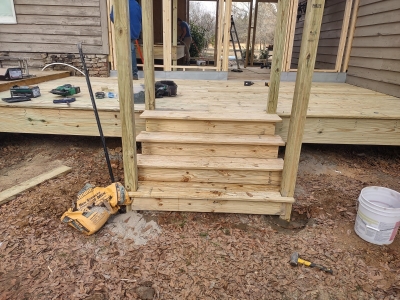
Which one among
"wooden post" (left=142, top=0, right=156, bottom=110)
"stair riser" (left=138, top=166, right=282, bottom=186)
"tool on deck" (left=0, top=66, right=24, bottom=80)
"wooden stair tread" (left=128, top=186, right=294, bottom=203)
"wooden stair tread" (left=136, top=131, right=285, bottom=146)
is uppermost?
"wooden post" (left=142, top=0, right=156, bottom=110)

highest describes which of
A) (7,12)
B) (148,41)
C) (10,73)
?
(7,12)

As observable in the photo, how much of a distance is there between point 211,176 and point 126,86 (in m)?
1.04

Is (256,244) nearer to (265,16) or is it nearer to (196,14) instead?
(196,14)

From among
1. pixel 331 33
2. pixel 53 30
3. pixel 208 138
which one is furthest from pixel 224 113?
pixel 331 33

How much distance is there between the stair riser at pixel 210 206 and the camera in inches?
94.3

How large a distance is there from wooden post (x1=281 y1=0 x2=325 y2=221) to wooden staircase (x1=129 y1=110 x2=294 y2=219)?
0.15m

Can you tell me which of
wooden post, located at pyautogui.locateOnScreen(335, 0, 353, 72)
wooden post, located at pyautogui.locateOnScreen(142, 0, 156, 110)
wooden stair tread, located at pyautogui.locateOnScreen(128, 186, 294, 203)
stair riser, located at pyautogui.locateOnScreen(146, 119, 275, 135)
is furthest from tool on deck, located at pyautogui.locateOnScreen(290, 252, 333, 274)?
wooden post, located at pyautogui.locateOnScreen(335, 0, 353, 72)

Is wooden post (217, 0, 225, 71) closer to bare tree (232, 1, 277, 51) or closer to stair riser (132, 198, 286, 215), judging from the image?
stair riser (132, 198, 286, 215)

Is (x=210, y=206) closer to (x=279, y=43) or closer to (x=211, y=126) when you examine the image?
(x=211, y=126)

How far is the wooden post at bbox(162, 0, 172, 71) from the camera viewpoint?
543cm

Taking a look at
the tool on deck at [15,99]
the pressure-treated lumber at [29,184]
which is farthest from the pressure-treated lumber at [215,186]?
the tool on deck at [15,99]

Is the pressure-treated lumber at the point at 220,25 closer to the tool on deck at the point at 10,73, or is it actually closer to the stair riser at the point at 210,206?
the tool on deck at the point at 10,73

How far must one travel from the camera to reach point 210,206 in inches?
94.9

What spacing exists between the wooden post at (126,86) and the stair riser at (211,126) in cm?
62
